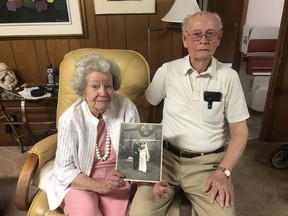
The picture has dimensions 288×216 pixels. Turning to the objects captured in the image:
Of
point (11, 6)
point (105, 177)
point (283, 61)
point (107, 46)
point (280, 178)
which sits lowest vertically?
point (280, 178)

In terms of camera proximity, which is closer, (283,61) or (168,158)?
(168,158)

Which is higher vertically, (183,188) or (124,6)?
(124,6)

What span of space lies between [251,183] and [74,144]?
4.85ft

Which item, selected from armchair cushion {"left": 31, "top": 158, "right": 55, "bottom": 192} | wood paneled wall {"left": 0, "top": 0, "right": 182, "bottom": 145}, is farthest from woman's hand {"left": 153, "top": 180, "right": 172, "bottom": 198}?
wood paneled wall {"left": 0, "top": 0, "right": 182, "bottom": 145}

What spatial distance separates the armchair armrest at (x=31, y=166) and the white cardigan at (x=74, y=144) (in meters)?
0.09

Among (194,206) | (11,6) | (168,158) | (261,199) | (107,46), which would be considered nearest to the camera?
(194,206)

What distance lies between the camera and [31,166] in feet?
3.95

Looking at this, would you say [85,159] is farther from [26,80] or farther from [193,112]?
[26,80]

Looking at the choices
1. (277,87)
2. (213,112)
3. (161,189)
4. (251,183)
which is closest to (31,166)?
(161,189)

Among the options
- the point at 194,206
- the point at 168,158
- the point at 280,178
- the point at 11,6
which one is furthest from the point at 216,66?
the point at 11,6

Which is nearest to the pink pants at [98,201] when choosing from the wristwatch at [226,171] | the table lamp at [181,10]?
the wristwatch at [226,171]

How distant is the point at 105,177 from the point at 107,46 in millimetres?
1252

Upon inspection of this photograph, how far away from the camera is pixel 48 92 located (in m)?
2.01

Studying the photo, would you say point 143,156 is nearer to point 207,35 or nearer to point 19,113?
point 207,35
